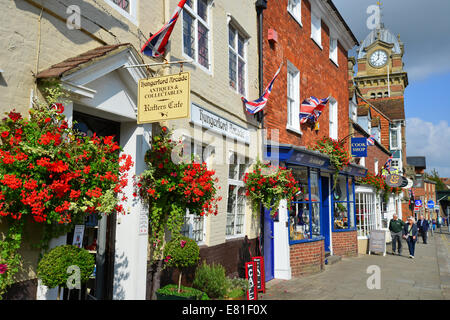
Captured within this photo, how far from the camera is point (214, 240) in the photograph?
25.2ft

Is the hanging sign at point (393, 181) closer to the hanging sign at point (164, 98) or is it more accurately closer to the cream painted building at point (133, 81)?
the cream painted building at point (133, 81)

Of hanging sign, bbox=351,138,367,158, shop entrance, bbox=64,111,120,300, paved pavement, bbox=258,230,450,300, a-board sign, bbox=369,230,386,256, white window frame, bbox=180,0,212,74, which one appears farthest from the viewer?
hanging sign, bbox=351,138,367,158

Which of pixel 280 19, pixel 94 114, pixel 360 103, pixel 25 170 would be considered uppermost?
pixel 360 103

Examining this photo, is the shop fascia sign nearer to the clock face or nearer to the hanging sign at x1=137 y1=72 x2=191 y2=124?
the hanging sign at x1=137 y1=72 x2=191 y2=124

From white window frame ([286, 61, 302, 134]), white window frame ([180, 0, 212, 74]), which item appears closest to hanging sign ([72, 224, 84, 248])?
white window frame ([180, 0, 212, 74])

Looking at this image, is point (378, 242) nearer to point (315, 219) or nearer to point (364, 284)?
point (315, 219)

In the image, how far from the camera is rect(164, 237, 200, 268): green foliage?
585 cm

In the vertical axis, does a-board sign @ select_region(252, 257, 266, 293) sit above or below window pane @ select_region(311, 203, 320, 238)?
below

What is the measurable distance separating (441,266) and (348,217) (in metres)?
3.52

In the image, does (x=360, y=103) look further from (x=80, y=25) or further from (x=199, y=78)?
(x=80, y=25)

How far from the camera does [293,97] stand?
12172mm

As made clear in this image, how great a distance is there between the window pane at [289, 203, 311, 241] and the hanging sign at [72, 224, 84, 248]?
21.3 ft

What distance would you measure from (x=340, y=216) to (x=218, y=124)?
8.78 meters

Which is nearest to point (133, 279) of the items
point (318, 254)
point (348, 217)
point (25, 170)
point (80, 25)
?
point (25, 170)
